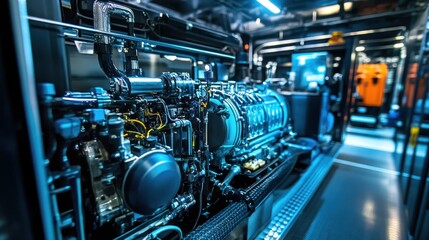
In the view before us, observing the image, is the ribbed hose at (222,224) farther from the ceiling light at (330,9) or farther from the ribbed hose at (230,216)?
the ceiling light at (330,9)

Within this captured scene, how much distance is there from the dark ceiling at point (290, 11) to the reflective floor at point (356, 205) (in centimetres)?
292

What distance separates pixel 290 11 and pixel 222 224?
480cm

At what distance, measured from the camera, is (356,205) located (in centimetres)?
245

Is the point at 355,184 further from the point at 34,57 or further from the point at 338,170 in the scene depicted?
the point at 34,57

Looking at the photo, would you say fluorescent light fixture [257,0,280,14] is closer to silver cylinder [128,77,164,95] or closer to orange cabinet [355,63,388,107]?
silver cylinder [128,77,164,95]

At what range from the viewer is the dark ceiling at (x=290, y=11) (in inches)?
151

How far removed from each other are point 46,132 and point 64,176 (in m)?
0.21

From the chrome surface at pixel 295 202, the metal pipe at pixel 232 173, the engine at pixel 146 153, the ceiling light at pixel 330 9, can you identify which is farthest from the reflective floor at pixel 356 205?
the ceiling light at pixel 330 9

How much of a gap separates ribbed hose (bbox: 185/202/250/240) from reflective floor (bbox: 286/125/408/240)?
689mm

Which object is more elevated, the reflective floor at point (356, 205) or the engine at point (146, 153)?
the engine at point (146, 153)

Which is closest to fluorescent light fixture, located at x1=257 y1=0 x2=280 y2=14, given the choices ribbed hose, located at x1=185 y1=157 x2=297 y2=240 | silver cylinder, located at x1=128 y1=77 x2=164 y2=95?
silver cylinder, located at x1=128 y1=77 x2=164 y2=95

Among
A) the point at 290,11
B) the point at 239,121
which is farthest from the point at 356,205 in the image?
the point at 290,11

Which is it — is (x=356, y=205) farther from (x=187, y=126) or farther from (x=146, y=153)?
(x=146, y=153)

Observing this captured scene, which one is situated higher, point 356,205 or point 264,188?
point 264,188
